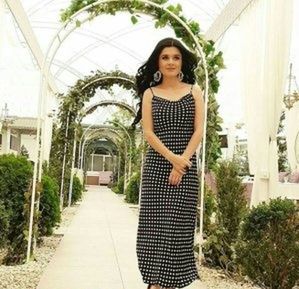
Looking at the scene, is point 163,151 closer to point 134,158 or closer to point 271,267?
point 271,267

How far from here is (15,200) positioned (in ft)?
17.3

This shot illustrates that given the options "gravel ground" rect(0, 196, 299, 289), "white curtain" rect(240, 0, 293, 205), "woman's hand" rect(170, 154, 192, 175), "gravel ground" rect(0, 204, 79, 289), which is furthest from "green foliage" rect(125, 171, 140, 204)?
"woman's hand" rect(170, 154, 192, 175)

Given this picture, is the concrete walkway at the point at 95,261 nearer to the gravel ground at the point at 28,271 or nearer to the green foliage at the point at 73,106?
the gravel ground at the point at 28,271

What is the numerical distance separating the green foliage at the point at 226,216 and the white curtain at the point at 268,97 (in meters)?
0.62

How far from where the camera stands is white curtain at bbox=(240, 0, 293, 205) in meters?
5.58

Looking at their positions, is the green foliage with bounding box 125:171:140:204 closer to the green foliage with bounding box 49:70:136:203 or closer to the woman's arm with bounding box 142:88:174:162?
the green foliage with bounding box 49:70:136:203

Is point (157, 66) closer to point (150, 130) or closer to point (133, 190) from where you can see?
point (150, 130)

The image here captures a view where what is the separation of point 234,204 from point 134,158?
12788mm

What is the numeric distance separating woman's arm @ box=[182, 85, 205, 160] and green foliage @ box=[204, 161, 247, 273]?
2.13 metres

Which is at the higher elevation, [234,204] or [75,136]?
[75,136]

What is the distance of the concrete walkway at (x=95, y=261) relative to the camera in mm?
4223

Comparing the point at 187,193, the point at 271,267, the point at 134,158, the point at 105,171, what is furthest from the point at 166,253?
the point at 105,171

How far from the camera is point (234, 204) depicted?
195 inches

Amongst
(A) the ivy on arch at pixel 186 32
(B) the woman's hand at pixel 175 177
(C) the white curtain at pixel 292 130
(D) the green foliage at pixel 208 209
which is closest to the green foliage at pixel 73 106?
(C) the white curtain at pixel 292 130
